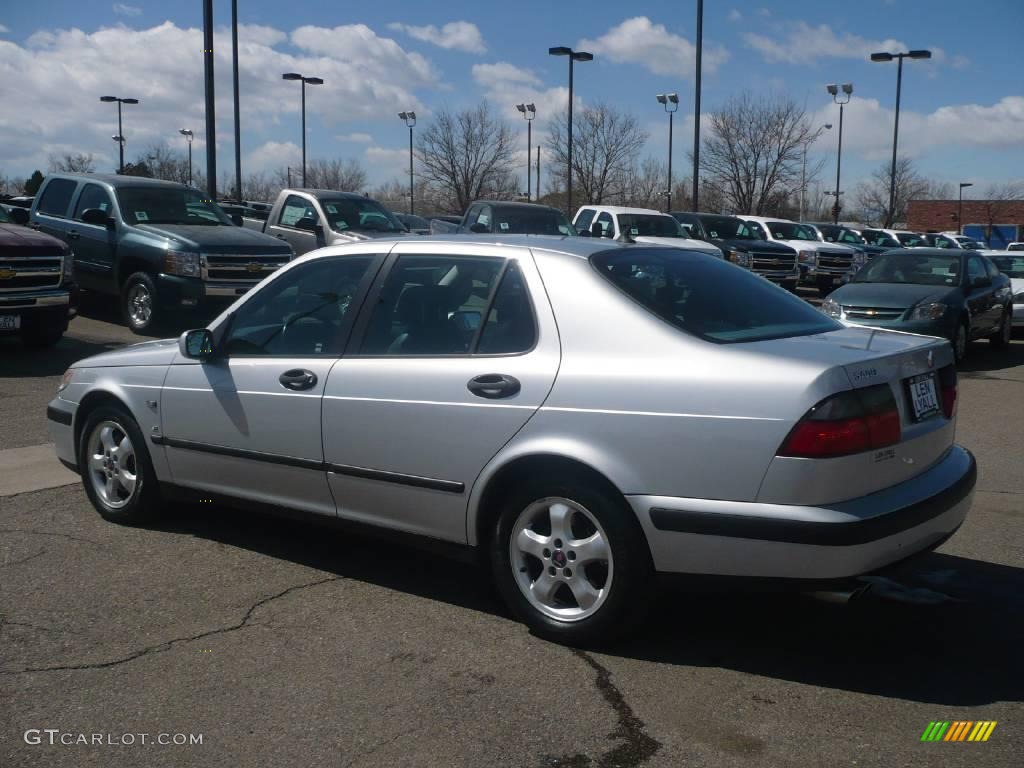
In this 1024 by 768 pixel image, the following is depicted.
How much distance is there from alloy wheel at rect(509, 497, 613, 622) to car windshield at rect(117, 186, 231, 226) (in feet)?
39.5

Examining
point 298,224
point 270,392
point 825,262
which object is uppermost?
point 298,224

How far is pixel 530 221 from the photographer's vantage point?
773 inches

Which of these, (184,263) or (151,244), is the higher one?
(151,244)

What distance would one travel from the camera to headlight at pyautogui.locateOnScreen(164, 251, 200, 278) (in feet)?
46.6

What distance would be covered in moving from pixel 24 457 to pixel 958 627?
6183 mm

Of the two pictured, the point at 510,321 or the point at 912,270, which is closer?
the point at 510,321

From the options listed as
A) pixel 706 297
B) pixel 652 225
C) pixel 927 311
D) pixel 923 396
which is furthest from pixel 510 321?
pixel 652 225

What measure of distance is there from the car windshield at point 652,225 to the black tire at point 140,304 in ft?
31.8

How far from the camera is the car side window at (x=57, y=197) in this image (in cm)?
1587

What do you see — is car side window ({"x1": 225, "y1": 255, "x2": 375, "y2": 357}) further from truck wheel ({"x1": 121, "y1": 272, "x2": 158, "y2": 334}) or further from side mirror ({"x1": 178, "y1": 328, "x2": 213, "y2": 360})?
truck wheel ({"x1": 121, "y1": 272, "x2": 158, "y2": 334})

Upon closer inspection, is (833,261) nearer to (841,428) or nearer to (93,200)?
(93,200)

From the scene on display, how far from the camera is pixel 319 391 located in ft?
16.4
